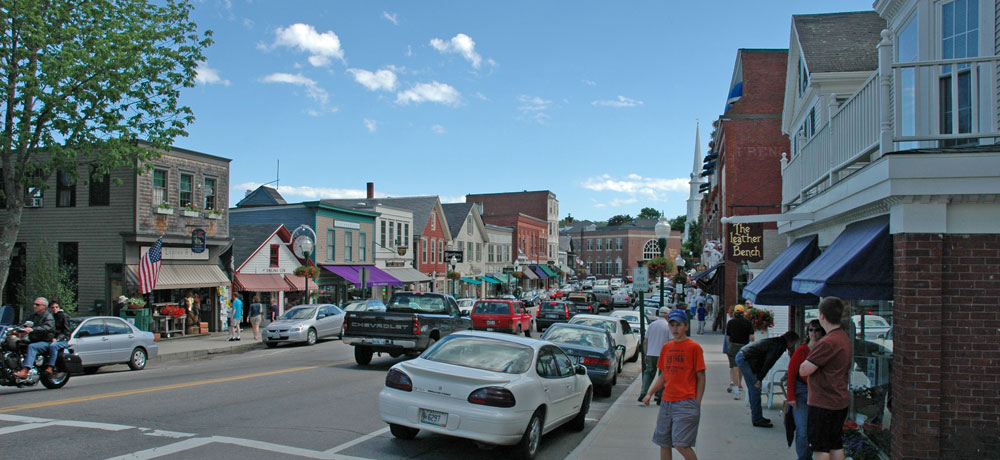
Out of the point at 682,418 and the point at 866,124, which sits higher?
the point at 866,124

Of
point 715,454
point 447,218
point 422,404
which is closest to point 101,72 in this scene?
point 422,404

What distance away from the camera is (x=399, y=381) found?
807 centimetres

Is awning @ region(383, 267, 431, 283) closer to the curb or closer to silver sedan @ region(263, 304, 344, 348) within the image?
silver sedan @ region(263, 304, 344, 348)

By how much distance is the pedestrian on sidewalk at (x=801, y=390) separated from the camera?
6711 millimetres

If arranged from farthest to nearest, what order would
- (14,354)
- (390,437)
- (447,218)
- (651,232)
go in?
(651,232), (447,218), (14,354), (390,437)

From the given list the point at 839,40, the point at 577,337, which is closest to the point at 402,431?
the point at 577,337

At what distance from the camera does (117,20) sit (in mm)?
20422

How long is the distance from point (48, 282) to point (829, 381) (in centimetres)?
2462

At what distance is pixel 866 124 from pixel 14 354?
13.7 m

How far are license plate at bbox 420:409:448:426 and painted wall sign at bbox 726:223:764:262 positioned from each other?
14.4m

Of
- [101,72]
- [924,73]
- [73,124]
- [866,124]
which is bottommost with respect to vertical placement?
[866,124]

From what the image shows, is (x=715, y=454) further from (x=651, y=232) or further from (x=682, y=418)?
(x=651, y=232)

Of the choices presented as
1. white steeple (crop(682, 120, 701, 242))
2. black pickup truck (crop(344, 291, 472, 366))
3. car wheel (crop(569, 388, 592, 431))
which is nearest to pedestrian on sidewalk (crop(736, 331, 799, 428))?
car wheel (crop(569, 388, 592, 431))

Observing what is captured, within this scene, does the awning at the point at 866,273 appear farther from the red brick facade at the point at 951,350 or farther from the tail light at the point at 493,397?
the tail light at the point at 493,397
